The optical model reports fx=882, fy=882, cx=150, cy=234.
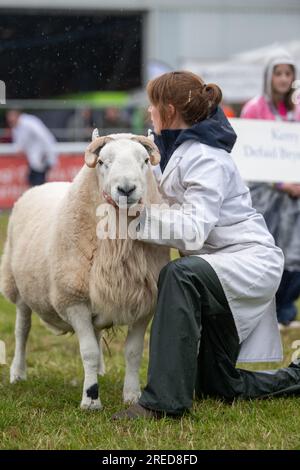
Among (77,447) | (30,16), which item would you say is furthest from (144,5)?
(77,447)

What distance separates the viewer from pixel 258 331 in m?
3.87

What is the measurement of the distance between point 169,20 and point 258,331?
1637cm

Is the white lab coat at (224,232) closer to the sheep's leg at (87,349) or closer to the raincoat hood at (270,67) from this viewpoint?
the sheep's leg at (87,349)

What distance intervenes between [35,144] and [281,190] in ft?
22.6

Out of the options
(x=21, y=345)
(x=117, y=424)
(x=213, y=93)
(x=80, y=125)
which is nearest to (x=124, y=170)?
(x=213, y=93)

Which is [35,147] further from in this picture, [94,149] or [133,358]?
[94,149]

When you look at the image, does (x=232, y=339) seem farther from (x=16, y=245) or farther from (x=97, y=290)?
(x=16, y=245)

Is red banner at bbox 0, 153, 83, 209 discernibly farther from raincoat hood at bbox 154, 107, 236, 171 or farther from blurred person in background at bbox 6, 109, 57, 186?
raincoat hood at bbox 154, 107, 236, 171

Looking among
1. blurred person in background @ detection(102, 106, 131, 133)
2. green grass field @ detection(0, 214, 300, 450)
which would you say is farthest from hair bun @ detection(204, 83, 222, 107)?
blurred person in background @ detection(102, 106, 131, 133)

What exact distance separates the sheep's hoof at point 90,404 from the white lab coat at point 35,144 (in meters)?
8.48

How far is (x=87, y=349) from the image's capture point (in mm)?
3719

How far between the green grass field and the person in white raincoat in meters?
0.12

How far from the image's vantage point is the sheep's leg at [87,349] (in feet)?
12.2

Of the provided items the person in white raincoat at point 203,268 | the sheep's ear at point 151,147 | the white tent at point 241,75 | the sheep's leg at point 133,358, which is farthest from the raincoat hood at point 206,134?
the white tent at point 241,75
